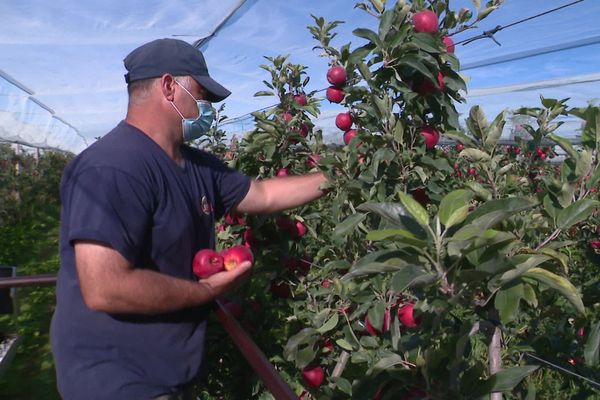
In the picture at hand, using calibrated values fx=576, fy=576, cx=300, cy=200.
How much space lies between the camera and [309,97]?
2523 mm

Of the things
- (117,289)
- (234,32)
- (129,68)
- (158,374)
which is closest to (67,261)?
(117,289)

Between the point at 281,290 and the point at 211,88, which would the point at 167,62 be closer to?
the point at 211,88

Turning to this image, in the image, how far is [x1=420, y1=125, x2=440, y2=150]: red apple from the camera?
167 centimetres

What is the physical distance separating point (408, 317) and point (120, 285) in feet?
2.48

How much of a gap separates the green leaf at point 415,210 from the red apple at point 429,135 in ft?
2.58

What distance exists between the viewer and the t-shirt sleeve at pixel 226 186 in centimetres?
189

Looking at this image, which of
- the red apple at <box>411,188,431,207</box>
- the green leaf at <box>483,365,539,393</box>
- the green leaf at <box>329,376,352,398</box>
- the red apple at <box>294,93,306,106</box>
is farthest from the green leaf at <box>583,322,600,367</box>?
the red apple at <box>294,93,306,106</box>

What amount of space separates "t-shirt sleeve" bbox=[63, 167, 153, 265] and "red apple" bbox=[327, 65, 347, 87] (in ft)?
2.63

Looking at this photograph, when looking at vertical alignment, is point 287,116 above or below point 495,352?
above

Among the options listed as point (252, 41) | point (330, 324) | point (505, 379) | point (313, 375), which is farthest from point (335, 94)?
point (252, 41)

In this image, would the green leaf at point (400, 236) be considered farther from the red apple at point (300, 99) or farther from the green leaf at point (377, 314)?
the red apple at point (300, 99)

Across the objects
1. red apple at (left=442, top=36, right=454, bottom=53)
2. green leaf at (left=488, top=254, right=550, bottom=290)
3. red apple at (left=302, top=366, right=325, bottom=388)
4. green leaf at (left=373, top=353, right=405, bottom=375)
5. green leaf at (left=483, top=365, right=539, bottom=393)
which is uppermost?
red apple at (left=442, top=36, right=454, bottom=53)

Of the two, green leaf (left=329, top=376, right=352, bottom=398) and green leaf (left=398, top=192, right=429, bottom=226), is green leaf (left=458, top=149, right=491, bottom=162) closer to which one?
green leaf (left=398, top=192, right=429, bottom=226)

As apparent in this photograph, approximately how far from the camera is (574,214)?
3.48 ft
